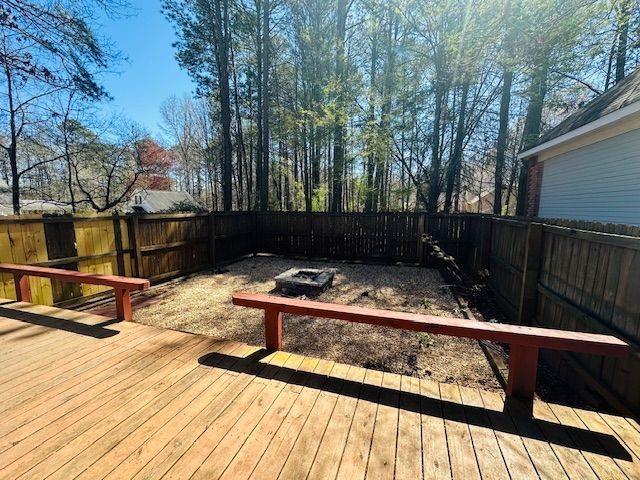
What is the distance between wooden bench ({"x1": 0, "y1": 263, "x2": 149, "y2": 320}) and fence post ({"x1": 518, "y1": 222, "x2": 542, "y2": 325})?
14.5ft

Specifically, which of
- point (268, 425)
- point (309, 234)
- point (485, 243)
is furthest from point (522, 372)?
point (309, 234)

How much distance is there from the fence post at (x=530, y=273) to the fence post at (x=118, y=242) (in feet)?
21.6

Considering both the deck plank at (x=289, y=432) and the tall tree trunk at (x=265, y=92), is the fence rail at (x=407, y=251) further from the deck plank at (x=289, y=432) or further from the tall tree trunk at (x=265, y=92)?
the deck plank at (x=289, y=432)

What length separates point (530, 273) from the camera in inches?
140

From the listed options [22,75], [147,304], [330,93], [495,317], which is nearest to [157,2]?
[330,93]

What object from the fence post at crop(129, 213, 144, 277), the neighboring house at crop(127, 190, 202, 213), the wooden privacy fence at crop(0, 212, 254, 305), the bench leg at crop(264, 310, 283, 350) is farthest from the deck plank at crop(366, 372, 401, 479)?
the neighboring house at crop(127, 190, 202, 213)

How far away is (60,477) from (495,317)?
197 inches

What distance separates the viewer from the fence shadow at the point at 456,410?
1.54m

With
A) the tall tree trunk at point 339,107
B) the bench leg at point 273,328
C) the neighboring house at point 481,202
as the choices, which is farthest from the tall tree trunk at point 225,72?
the neighboring house at point 481,202

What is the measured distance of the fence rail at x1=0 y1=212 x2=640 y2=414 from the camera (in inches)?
86.9

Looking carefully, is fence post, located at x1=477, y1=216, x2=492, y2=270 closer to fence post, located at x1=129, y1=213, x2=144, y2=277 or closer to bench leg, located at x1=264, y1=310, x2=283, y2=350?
bench leg, located at x1=264, y1=310, x2=283, y2=350

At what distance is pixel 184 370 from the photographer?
2.20 m

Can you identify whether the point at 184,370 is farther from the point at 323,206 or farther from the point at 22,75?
the point at 323,206

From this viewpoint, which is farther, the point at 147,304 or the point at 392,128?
the point at 392,128
